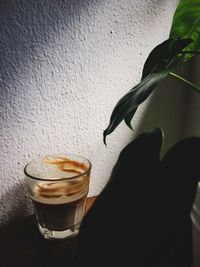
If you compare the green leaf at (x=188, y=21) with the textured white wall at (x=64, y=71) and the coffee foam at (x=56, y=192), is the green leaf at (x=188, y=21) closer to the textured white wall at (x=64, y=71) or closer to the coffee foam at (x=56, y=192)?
the textured white wall at (x=64, y=71)

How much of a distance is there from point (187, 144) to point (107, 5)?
0.37 meters

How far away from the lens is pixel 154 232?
275 mm

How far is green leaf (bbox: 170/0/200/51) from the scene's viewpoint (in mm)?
Answer: 451

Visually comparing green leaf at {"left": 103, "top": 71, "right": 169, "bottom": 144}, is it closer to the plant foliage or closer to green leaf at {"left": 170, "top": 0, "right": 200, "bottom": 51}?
the plant foliage

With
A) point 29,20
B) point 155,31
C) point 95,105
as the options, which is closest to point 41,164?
point 95,105

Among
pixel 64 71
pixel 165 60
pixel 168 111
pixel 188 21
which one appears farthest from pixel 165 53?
pixel 168 111

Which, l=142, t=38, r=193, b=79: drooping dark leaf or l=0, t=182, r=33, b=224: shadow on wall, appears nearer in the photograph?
l=142, t=38, r=193, b=79: drooping dark leaf

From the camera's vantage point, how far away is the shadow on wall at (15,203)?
21.7 inches

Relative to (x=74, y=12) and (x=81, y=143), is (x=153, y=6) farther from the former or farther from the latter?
(x=81, y=143)

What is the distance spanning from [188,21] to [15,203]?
0.49 m

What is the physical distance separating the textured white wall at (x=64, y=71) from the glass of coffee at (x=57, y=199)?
66 millimetres

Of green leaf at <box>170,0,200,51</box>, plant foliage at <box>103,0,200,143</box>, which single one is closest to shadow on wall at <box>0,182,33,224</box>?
plant foliage at <box>103,0,200,143</box>

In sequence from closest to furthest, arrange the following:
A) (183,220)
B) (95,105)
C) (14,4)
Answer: (183,220) → (14,4) → (95,105)

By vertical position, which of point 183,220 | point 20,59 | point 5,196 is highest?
point 20,59
